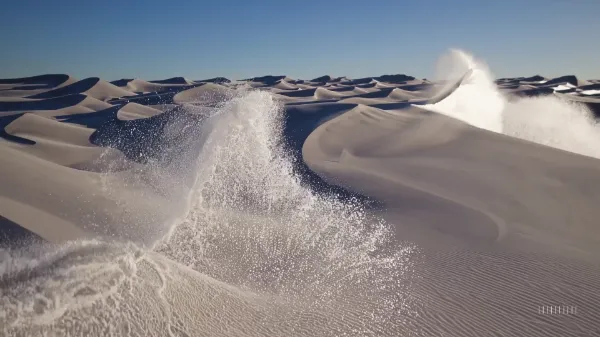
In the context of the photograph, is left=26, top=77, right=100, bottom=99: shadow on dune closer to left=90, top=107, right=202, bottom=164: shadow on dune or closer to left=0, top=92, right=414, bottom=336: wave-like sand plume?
left=90, top=107, right=202, bottom=164: shadow on dune

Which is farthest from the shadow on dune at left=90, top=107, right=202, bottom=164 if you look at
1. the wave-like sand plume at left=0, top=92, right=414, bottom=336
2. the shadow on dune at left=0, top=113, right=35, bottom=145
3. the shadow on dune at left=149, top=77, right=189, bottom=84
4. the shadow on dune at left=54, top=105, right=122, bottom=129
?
the shadow on dune at left=149, top=77, right=189, bottom=84

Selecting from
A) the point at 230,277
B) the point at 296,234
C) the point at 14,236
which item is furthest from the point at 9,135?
the point at 230,277

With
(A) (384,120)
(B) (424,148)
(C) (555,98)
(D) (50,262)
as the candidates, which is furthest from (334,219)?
(C) (555,98)

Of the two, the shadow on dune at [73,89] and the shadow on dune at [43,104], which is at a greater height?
Result: the shadow on dune at [73,89]

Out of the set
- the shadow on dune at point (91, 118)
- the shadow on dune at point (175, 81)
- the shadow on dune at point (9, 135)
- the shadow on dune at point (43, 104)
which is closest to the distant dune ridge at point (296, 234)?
the shadow on dune at point (9, 135)

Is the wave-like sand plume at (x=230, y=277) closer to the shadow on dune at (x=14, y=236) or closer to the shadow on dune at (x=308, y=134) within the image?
the shadow on dune at (x=14, y=236)
